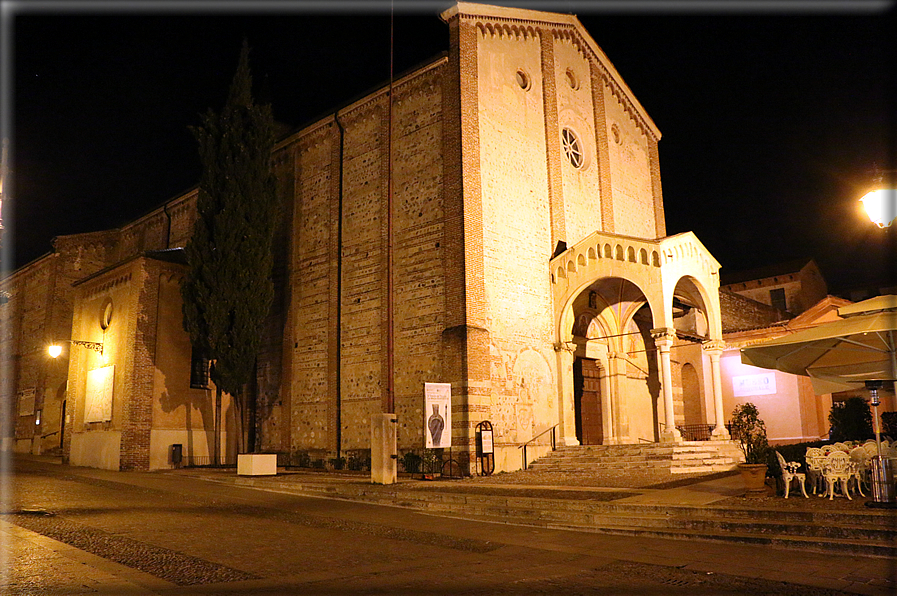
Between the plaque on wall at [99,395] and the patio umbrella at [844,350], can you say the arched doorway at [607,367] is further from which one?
the plaque on wall at [99,395]

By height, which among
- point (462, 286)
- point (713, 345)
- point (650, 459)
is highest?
point (462, 286)

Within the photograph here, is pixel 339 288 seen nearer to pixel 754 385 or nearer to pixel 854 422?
pixel 854 422

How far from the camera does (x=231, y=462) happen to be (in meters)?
23.2

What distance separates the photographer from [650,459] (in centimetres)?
1697

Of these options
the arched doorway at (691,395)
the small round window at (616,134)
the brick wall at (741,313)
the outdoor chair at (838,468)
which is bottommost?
the outdoor chair at (838,468)

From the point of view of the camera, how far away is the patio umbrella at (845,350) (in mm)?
9695

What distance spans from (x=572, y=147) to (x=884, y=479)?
16.2 meters

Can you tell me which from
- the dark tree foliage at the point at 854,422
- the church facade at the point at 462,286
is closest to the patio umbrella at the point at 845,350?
the church facade at the point at 462,286

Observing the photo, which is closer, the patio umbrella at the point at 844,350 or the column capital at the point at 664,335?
the patio umbrella at the point at 844,350

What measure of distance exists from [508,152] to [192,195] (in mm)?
15829

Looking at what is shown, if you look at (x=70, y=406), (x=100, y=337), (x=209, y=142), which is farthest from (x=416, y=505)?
(x=70, y=406)

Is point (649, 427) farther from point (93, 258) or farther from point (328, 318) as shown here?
point (93, 258)

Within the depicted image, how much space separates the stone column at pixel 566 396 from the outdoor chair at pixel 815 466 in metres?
8.80

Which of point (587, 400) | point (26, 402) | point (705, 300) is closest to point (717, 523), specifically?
point (705, 300)
